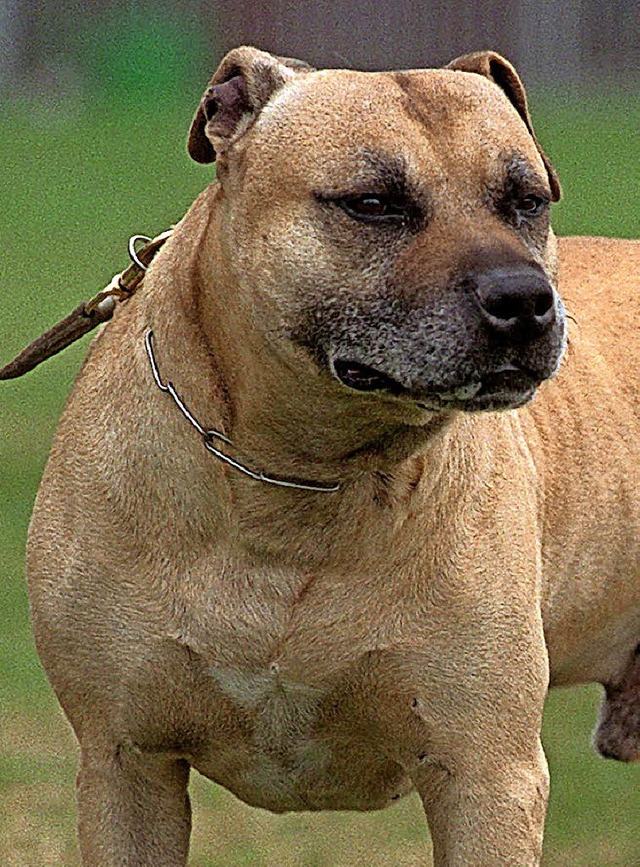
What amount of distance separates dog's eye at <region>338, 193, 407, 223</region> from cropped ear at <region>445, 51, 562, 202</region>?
0.48 meters

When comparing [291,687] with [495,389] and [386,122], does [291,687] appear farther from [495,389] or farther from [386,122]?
[386,122]

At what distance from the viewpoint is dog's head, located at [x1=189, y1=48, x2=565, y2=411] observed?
3531 millimetres

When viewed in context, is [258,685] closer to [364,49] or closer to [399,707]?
[399,707]

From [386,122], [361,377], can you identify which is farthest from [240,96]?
[361,377]

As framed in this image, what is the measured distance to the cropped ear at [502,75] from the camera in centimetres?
405

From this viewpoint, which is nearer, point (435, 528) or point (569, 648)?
point (435, 528)

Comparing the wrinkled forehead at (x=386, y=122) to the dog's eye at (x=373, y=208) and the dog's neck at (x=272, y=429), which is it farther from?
the dog's neck at (x=272, y=429)

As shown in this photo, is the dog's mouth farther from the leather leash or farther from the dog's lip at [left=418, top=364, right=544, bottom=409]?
the leather leash

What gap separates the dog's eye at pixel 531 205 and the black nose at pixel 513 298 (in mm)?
241

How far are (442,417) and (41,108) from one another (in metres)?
25.7

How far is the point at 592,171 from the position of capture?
22375 mm

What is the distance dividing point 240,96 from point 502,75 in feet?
1.71

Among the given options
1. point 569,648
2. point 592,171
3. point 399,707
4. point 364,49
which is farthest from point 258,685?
point 364,49

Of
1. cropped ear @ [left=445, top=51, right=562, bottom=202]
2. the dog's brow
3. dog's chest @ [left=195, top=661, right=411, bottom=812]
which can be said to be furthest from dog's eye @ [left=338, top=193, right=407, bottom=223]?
dog's chest @ [left=195, top=661, right=411, bottom=812]
